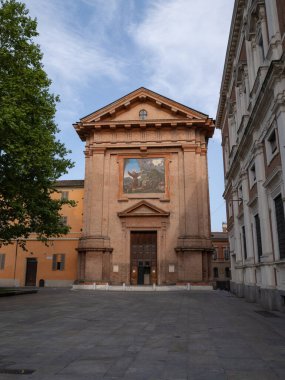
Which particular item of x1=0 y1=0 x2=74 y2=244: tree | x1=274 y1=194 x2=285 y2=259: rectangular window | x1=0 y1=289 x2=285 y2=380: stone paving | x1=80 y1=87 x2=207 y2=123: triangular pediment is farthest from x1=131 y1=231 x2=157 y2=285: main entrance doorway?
x1=0 y1=289 x2=285 y2=380: stone paving

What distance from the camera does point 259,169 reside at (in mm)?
15734

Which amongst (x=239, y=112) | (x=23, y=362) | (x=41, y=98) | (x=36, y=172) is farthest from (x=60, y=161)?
(x=23, y=362)

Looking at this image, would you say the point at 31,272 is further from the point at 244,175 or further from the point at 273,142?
the point at 273,142

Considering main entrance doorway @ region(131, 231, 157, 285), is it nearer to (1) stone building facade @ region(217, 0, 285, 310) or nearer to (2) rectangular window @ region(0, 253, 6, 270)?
(1) stone building facade @ region(217, 0, 285, 310)

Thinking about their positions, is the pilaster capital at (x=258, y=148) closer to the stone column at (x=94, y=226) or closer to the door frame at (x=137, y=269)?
the door frame at (x=137, y=269)

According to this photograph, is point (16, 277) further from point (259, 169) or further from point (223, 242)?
point (223, 242)

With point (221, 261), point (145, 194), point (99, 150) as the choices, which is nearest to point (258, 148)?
point (145, 194)

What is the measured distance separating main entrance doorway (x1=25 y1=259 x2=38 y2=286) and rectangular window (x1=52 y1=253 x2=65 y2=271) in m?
2.14

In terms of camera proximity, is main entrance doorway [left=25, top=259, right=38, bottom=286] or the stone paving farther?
main entrance doorway [left=25, top=259, right=38, bottom=286]

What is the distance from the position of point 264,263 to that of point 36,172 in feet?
41.6

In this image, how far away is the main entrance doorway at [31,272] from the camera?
122 ft

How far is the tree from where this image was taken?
1678 centimetres

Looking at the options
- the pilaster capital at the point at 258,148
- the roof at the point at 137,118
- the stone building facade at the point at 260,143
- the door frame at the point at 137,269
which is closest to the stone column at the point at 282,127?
the stone building facade at the point at 260,143

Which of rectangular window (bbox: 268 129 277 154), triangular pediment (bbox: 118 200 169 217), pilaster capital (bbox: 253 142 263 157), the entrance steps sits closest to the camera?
rectangular window (bbox: 268 129 277 154)
